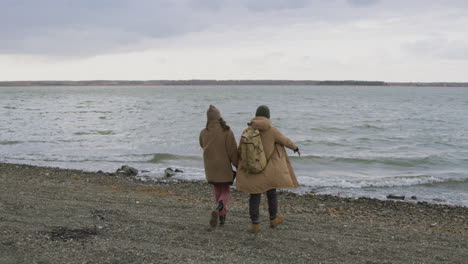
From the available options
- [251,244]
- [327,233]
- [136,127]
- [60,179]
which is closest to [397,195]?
[327,233]

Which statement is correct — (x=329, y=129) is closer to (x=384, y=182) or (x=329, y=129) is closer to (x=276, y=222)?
(x=384, y=182)

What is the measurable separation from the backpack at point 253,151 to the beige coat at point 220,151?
12.3 inches

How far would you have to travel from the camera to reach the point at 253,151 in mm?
5754

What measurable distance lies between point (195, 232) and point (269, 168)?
139 cm

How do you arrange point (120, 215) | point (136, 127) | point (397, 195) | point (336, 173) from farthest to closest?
1. point (136, 127)
2. point (336, 173)
3. point (397, 195)
4. point (120, 215)

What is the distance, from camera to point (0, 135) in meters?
25.3

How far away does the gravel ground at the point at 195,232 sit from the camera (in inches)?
209

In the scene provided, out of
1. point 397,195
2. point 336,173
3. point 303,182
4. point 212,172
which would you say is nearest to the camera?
point 212,172

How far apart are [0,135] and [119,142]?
25.7 feet

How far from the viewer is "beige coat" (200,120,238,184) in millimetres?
6094

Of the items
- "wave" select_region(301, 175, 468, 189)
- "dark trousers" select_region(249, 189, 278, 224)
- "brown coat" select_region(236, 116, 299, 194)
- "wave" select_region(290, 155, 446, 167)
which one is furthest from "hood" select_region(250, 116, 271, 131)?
"wave" select_region(290, 155, 446, 167)

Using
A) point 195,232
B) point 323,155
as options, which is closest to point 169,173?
point 323,155

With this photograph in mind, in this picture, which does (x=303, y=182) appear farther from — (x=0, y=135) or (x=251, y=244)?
(x=0, y=135)

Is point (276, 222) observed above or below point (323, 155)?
above
